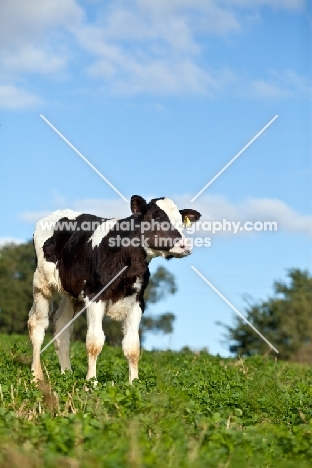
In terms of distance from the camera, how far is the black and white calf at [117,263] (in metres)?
14.0

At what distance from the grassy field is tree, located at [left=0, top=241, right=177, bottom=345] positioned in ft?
148

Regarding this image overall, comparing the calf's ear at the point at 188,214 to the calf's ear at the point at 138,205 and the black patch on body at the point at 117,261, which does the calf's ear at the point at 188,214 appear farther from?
the calf's ear at the point at 138,205

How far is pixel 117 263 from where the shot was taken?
14305 mm

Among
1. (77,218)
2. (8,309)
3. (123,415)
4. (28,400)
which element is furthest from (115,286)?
(8,309)

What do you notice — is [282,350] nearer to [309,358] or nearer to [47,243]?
[309,358]

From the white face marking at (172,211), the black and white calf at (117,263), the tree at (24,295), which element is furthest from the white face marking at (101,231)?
the tree at (24,295)

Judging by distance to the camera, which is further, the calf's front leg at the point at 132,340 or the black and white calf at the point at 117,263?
the calf's front leg at the point at 132,340

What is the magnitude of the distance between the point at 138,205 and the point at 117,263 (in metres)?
1.11

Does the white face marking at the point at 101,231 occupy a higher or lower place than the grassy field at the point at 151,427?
higher

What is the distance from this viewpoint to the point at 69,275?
49.8 feet

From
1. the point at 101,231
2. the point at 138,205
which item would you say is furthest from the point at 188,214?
the point at 101,231

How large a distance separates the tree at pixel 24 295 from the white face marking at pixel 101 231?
42266 mm

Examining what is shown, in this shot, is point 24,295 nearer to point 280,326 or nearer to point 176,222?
point 280,326

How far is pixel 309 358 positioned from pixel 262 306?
9273 mm
